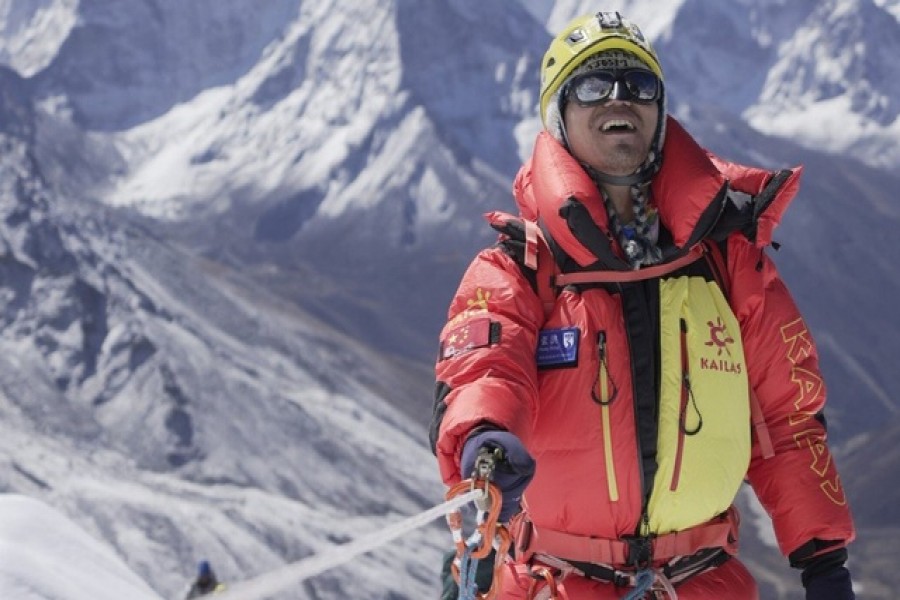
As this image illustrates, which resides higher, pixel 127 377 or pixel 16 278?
pixel 16 278

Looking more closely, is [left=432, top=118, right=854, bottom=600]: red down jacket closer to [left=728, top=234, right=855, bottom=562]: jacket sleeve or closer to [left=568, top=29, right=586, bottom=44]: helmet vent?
[left=728, top=234, right=855, bottom=562]: jacket sleeve

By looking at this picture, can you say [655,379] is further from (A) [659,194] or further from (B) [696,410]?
(A) [659,194]

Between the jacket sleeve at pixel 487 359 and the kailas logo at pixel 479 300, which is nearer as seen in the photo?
the jacket sleeve at pixel 487 359

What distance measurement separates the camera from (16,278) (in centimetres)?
7788

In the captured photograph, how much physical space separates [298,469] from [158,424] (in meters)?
8.55

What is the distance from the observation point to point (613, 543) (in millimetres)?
4980

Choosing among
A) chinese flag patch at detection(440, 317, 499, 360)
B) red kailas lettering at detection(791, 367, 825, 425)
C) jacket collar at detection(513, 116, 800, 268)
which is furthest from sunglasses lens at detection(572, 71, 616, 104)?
red kailas lettering at detection(791, 367, 825, 425)

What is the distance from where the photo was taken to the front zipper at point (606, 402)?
491 centimetres

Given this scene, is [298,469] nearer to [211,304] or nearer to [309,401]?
[309,401]

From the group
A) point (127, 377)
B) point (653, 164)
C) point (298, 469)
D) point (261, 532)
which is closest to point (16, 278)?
point (127, 377)

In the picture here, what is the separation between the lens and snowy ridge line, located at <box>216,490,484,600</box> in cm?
315

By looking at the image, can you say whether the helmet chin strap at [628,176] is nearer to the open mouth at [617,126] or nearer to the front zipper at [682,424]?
the open mouth at [617,126]

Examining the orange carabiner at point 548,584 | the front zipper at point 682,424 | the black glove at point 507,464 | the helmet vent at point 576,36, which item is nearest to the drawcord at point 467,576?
the black glove at point 507,464

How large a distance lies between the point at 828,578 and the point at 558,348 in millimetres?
1442
